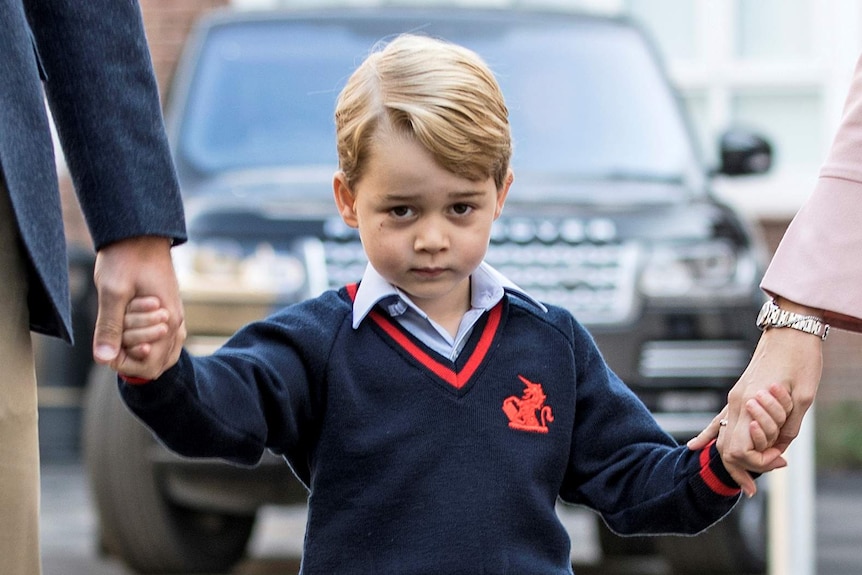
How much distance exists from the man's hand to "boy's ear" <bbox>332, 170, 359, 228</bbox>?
317 mm

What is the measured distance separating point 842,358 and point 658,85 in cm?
535

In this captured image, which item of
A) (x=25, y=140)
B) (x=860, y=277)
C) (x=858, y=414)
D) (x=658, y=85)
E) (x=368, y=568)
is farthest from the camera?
(x=858, y=414)

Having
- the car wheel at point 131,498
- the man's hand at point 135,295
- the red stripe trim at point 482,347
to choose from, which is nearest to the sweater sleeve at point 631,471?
the red stripe trim at point 482,347

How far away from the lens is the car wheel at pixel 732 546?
5664mm

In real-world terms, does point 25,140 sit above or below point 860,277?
above

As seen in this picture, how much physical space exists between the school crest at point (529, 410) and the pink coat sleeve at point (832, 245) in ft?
1.49

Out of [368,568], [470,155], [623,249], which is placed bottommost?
[623,249]

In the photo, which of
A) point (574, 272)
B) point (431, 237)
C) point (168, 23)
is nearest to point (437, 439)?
point (431, 237)

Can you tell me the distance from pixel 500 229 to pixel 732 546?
4.51ft

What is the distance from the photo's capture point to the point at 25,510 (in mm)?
2125

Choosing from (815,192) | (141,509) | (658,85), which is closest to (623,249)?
(658,85)

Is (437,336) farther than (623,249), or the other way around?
(623,249)

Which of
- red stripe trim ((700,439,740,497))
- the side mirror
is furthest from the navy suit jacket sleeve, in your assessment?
the side mirror

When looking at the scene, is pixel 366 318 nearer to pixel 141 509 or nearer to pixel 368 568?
pixel 368 568
